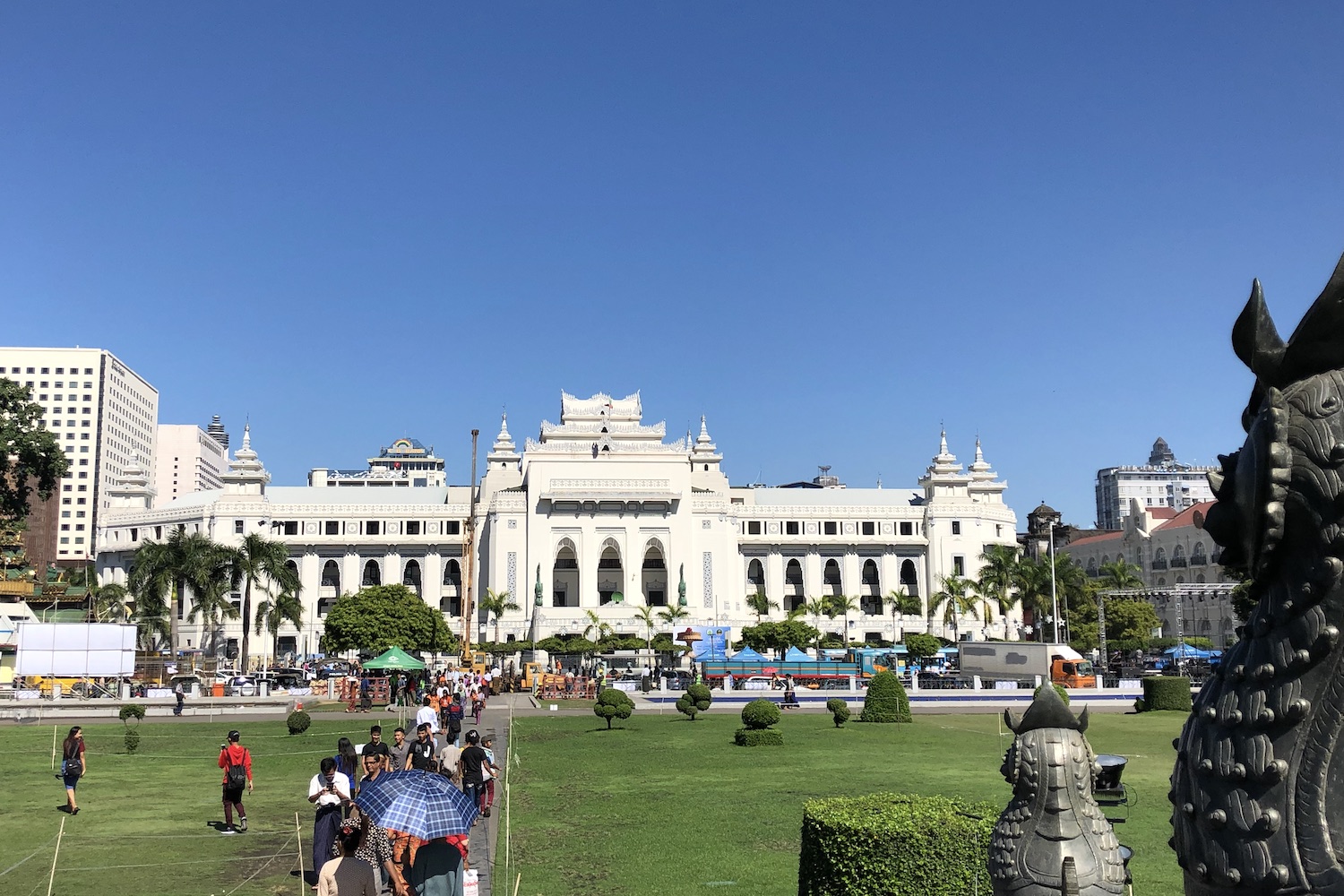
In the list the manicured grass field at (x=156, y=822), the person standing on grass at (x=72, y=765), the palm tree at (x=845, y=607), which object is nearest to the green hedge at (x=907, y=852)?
the manicured grass field at (x=156, y=822)

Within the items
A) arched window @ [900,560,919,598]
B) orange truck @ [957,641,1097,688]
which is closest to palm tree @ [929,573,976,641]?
arched window @ [900,560,919,598]

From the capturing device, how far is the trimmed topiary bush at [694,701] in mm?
33531

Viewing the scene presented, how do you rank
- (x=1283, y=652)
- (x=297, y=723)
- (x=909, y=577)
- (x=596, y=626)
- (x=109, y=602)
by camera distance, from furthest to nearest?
1. (x=909, y=577)
2. (x=596, y=626)
3. (x=109, y=602)
4. (x=297, y=723)
5. (x=1283, y=652)

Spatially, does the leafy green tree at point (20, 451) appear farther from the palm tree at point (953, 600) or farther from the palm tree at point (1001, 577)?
the palm tree at point (953, 600)

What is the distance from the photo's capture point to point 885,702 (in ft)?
103

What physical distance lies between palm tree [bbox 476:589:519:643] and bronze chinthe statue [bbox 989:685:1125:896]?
76174mm

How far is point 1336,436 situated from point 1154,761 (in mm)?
21096

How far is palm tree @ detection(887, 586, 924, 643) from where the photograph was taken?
285 ft

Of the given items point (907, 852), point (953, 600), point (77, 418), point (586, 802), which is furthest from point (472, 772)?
point (77, 418)

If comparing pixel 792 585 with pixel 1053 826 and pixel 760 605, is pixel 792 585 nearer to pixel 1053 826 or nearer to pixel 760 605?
pixel 760 605

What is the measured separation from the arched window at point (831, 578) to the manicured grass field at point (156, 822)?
70.9m

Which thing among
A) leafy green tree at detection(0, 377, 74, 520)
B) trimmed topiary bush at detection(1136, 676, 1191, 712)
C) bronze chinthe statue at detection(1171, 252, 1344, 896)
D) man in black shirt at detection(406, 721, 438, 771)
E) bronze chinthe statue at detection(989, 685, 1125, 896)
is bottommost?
trimmed topiary bush at detection(1136, 676, 1191, 712)

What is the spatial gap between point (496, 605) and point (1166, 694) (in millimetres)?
51996

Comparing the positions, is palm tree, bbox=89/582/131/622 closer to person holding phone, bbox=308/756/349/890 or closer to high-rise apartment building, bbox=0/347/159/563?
person holding phone, bbox=308/756/349/890
